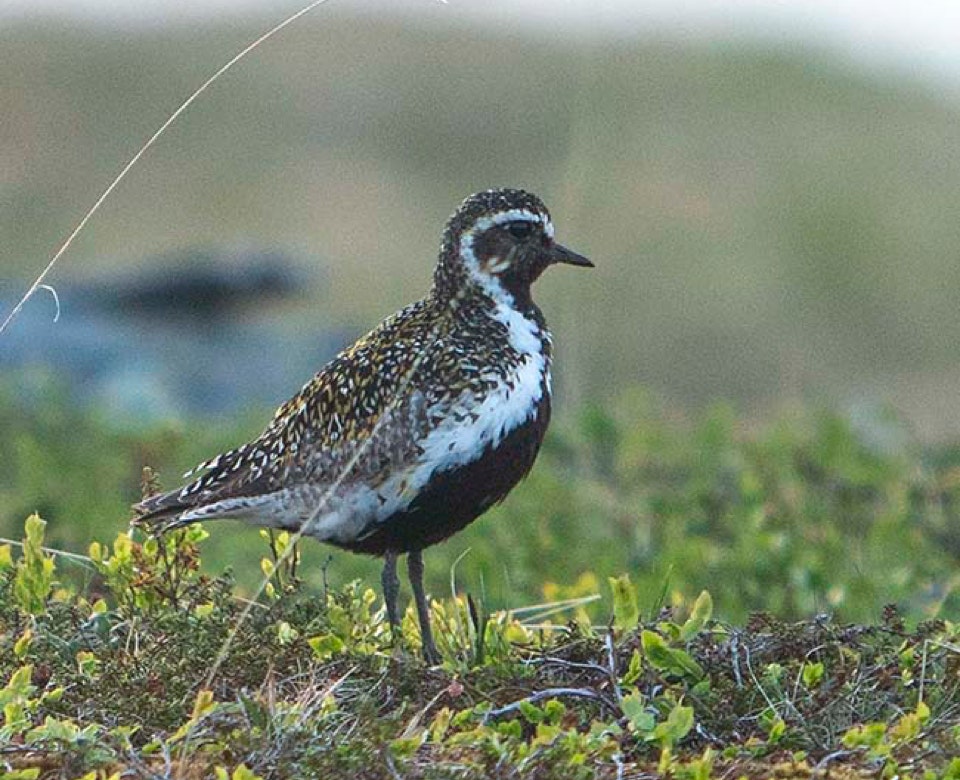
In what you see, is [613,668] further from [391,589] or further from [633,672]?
[391,589]

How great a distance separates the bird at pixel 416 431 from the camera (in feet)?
18.7

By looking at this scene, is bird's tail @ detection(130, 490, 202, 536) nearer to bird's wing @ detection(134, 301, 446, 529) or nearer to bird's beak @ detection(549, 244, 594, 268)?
bird's wing @ detection(134, 301, 446, 529)

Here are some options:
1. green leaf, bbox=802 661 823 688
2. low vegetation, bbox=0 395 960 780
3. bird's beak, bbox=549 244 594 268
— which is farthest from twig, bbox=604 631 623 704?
bird's beak, bbox=549 244 594 268

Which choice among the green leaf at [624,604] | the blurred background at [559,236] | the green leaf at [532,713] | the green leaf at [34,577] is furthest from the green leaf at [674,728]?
the blurred background at [559,236]

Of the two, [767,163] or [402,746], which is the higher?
[767,163]

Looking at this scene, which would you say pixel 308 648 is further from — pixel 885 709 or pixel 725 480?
pixel 725 480

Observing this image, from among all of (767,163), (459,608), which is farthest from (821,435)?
(767,163)

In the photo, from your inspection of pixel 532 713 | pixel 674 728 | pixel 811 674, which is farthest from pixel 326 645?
pixel 811 674

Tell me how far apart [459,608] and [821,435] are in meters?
5.08

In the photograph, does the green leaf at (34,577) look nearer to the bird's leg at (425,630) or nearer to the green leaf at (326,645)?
the green leaf at (326,645)

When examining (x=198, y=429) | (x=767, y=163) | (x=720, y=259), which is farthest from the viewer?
(x=767, y=163)

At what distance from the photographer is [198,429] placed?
12297mm

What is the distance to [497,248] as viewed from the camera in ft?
20.4

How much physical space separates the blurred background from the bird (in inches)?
124
